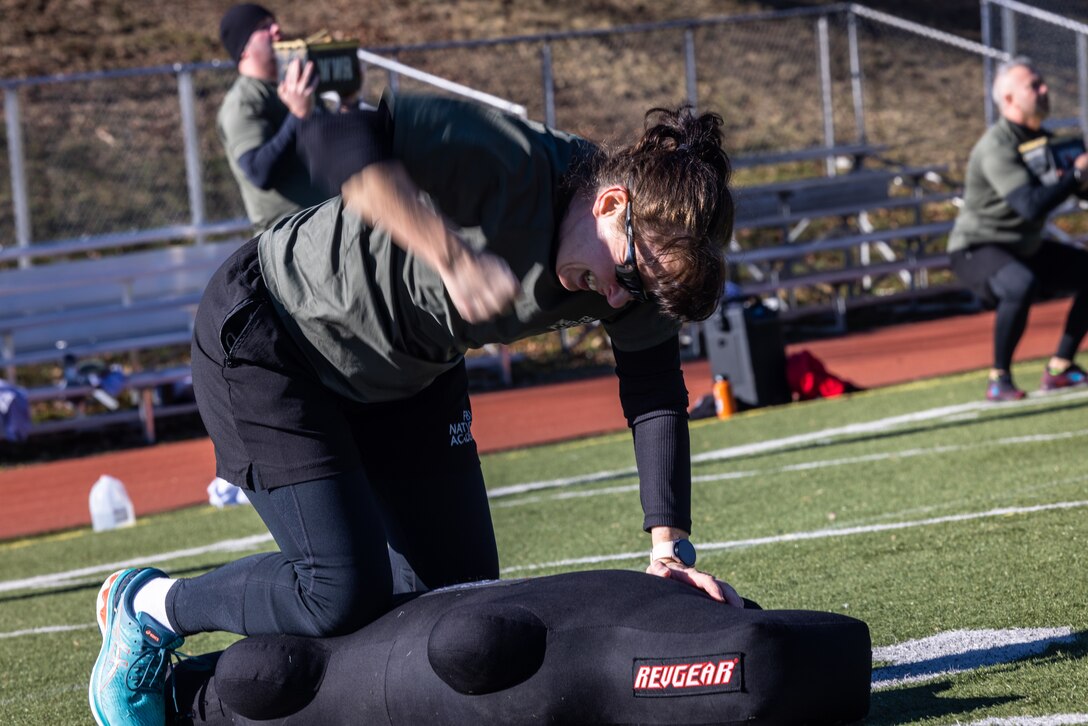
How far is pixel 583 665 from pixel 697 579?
1.20ft

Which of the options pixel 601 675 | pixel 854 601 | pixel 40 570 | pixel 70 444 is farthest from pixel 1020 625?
pixel 70 444

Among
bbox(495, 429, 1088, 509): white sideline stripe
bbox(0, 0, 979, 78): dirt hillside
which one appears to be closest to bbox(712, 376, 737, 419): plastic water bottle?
bbox(495, 429, 1088, 509): white sideline stripe

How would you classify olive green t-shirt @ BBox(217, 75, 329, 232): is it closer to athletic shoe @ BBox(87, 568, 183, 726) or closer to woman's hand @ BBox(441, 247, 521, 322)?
athletic shoe @ BBox(87, 568, 183, 726)

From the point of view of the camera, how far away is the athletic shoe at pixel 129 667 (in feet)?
10.6

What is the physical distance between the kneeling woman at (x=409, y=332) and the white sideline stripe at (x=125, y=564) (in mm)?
2837

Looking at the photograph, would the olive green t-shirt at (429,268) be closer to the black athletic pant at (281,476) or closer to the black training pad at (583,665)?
the black athletic pant at (281,476)

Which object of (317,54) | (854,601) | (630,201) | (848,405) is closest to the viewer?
(630,201)

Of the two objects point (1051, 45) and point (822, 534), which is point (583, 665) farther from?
point (1051, 45)

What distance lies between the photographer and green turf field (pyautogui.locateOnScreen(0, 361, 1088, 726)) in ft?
10.2

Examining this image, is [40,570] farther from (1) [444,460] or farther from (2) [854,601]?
(2) [854,601]

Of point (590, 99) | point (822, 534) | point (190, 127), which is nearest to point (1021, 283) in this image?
point (822, 534)

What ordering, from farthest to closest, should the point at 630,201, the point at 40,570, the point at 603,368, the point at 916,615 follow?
the point at 603,368 → the point at 40,570 → the point at 916,615 → the point at 630,201

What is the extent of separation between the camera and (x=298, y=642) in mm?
3051

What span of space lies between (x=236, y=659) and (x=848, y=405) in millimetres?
7107
